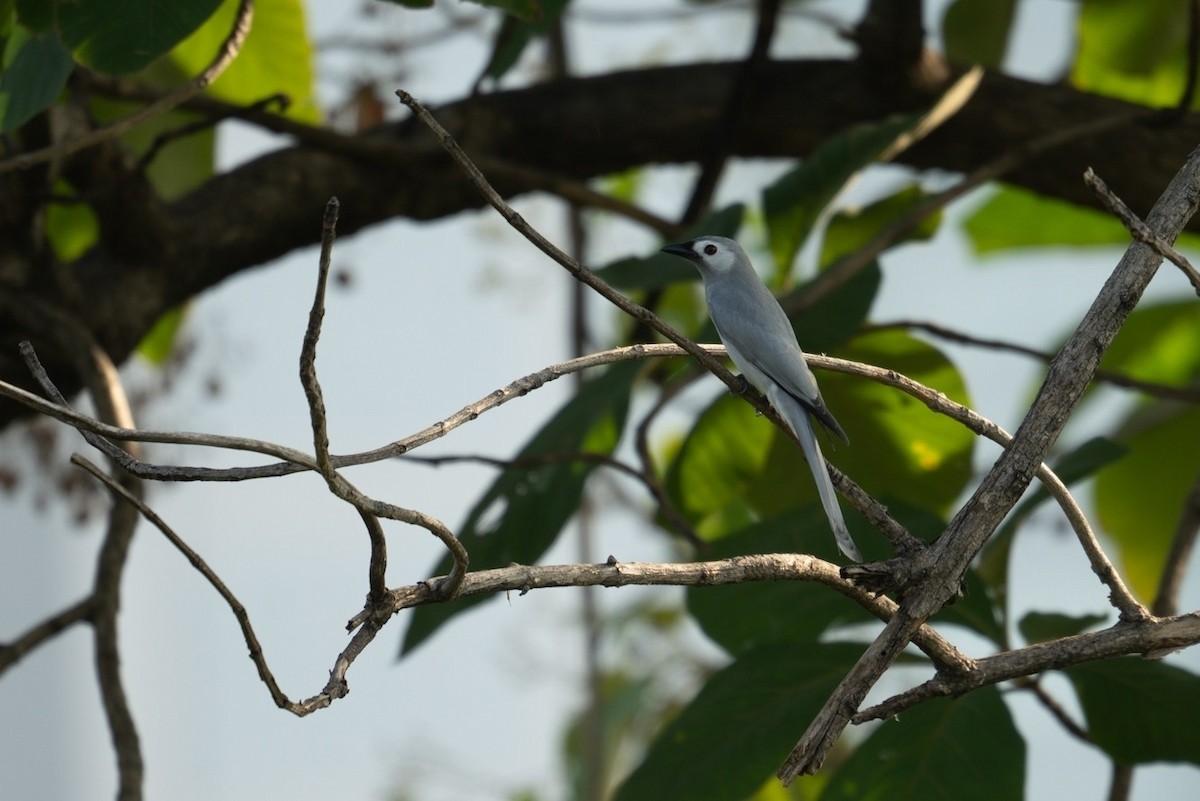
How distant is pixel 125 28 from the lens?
224cm

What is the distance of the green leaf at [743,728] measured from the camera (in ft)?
7.86

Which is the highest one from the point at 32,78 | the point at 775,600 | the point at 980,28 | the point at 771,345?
the point at 980,28

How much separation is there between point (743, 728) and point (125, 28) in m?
1.67

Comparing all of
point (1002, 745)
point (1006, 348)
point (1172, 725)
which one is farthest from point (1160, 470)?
point (1002, 745)

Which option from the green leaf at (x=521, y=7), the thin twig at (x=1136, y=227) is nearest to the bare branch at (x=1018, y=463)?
the thin twig at (x=1136, y=227)

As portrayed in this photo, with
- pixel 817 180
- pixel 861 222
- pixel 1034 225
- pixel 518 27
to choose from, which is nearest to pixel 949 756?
pixel 817 180

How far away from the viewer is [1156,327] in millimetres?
4145

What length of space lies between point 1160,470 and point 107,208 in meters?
3.05

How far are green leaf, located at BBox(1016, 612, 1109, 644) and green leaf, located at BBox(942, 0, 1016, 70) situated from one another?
7.31ft

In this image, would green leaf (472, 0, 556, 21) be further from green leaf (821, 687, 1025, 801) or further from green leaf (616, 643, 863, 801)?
green leaf (821, 687, 1025, 801)

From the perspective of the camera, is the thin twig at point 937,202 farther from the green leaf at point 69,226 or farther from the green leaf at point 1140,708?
the green leaf at point 69,226

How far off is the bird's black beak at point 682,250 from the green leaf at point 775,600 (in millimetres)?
716

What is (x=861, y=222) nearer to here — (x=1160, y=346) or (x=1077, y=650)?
(x=1160, y=346)

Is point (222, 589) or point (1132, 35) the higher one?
point (1132, 35)
